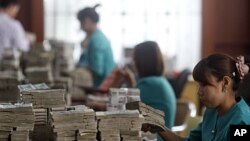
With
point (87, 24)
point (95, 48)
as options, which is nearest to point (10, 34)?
point (87, 24)

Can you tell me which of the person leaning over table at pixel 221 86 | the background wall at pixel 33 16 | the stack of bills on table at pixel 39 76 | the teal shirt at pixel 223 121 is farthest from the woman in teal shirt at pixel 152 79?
the background wall at pixel 33 16

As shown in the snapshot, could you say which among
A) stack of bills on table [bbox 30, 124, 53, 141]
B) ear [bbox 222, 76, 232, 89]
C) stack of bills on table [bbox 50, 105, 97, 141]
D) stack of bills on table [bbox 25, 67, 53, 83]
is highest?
ear [bbox 222, 76, 232, 89]

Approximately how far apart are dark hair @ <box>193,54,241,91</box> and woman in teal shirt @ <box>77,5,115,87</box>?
319 cm

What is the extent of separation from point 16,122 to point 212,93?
0.83m

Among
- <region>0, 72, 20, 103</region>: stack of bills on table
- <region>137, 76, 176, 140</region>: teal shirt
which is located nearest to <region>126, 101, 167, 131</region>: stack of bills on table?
<region>137, 76, 176, 140</region>: teal shirt

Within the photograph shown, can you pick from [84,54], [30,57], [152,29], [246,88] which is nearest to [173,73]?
[152,29]

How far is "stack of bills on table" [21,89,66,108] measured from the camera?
279 centimetres

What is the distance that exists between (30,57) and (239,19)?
4266 millimetres

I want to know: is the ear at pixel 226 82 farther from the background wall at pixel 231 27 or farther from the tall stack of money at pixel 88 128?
the background wall at pixel 231 27

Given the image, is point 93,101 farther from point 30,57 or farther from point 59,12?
point 59,12

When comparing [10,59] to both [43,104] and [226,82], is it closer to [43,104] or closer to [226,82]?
[43,104]

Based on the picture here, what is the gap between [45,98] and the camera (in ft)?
9.17

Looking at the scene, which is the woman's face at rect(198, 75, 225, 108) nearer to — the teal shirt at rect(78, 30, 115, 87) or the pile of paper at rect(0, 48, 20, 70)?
the pile of paper at rect(0, 48, 20, 70)

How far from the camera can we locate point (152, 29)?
909cm
